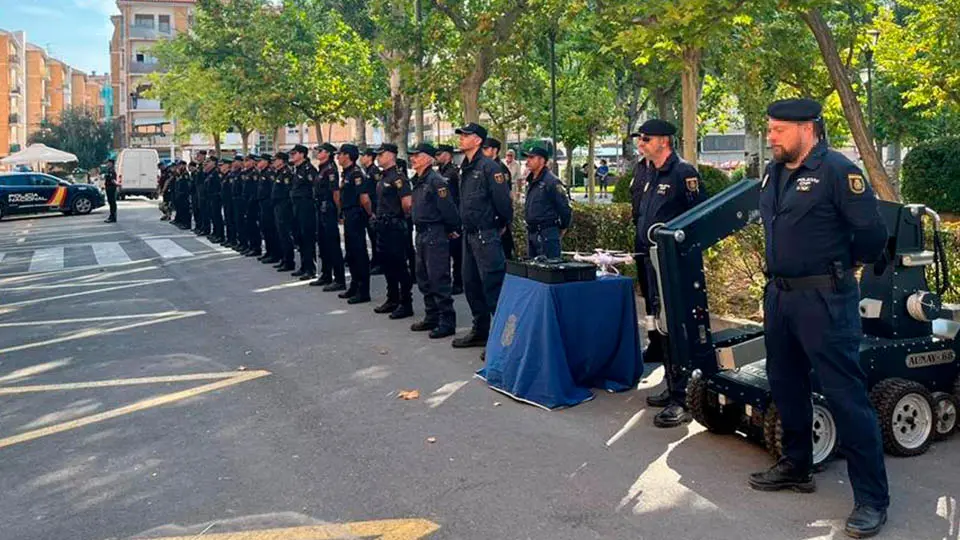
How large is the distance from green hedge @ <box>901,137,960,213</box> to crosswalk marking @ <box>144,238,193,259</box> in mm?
14197

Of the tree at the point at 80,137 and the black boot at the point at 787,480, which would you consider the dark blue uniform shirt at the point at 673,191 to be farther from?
the tree at the point at 80,137

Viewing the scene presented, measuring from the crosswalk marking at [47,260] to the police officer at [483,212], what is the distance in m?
10.2

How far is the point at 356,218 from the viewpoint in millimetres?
11086

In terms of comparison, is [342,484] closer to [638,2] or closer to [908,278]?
[908,278]

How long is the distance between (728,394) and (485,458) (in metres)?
1.44

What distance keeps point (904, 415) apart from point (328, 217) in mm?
8130

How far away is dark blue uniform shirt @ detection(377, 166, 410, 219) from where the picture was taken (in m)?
10.1

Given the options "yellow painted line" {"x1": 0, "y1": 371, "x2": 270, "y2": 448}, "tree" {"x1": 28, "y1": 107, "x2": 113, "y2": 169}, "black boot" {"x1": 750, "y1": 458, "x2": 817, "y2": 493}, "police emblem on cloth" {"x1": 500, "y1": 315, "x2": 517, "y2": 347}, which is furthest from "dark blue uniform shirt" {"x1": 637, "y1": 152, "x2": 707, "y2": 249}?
"tree" {"x1": 28, "y1": 107, "x2": 113, "y2": 169}

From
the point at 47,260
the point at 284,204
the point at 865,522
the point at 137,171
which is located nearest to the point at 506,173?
the point at 865,522

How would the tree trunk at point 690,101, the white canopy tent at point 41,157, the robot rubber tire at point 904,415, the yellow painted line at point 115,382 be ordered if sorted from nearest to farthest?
the robot rubber tire at point 904,415, the yellow painted line at point 115,382, the tree trunk at point 690,101, the white canopy tent at point 41,157

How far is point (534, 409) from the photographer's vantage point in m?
6.34

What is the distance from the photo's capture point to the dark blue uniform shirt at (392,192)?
10.1m

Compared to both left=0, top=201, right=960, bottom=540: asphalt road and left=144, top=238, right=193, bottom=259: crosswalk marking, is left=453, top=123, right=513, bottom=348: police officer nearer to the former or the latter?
left=0, top=201, right=960, bottom=540: asphalt road

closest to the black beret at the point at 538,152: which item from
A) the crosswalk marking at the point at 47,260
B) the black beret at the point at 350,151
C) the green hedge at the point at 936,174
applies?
the black beret at the point at 350,151
